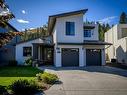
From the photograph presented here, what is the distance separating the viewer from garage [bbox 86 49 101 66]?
27.5 m

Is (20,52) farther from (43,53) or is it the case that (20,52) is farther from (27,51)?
(43,53)

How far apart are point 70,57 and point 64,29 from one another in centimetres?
364

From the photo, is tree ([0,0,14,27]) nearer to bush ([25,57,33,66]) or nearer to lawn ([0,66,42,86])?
lawn ([0,66,42,86])

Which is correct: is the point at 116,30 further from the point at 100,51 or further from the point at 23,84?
the point at 23,84

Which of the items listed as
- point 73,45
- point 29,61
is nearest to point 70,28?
point 73,45

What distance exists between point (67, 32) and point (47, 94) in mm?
16886

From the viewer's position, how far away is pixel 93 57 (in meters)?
27.8

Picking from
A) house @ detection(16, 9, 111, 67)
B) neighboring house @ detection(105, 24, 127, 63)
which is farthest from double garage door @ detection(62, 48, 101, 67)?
neighboring house @ detection(105, 24, 127, 63)

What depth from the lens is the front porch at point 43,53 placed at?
28150 millimetres

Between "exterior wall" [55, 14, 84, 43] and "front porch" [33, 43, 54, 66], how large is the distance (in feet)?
12.0

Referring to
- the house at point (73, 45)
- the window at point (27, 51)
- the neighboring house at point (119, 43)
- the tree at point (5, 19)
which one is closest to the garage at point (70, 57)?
the house at point (73, 45)

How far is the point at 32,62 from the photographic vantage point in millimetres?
27391

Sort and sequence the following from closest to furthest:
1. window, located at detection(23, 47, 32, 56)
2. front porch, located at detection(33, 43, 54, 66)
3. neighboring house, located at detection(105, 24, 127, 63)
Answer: front porch, located at detection(33, 43, 54, 66) → window, located at detection(23, 47, 32, 56) → neighboring house, located at detection(105, 24, 127, 63)

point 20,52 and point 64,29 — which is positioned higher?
point 64,29
